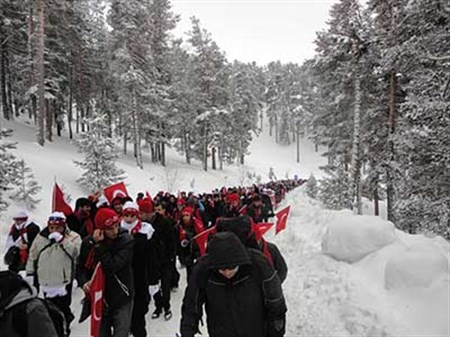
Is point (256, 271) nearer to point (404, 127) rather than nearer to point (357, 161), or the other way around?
point (404, 127)

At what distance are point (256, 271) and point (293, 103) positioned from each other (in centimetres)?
9261

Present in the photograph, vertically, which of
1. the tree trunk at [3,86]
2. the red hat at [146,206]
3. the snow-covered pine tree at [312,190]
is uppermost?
the tree trunk at [3,86]

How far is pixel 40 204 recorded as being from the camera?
60.9ft

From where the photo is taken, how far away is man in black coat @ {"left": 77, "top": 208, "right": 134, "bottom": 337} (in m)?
4.69

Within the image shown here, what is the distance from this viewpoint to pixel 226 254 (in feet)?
10.4

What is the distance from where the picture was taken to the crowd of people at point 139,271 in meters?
3.20

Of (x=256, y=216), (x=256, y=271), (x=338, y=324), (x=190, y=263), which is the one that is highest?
(x=256, y=271)

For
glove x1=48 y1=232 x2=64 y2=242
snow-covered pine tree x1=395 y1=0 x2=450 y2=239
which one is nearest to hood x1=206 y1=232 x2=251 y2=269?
glove x1=48 y1=232 x2=64 y2=242

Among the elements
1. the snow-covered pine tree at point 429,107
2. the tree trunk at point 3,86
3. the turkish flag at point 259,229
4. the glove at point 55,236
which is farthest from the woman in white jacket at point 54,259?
the tree trunk at point 3,86

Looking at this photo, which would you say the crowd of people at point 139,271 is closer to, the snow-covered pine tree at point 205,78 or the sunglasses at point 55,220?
the sunglasses at point 55,220

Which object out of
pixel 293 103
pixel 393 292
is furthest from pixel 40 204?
pixel 293 103

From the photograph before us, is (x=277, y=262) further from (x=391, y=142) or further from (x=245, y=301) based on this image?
(x=391, y=142)

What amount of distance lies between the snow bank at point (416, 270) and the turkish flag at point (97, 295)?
5262 millimetres

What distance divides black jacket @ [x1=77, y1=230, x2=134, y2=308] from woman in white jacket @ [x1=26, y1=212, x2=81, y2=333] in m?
0.57
